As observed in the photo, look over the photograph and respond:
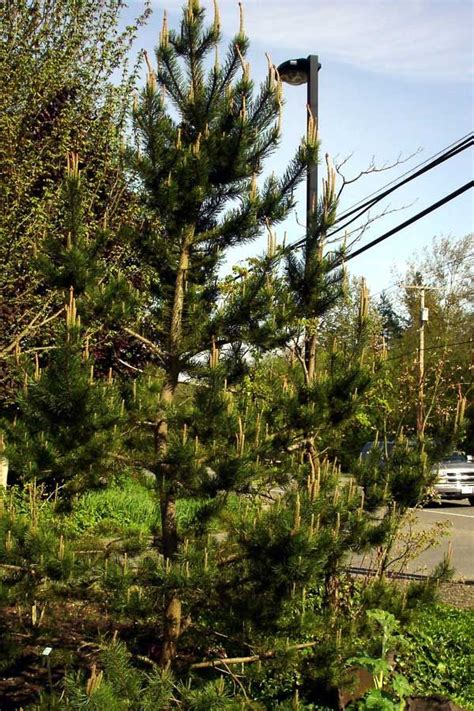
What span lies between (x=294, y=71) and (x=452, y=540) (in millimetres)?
9017

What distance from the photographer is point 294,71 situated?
7.72 metres

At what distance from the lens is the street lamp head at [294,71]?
766 centimetres

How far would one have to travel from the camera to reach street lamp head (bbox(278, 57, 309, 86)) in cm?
766

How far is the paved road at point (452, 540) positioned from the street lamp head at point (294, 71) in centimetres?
452

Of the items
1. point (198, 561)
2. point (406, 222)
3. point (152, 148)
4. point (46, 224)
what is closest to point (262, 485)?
point (198, 561)

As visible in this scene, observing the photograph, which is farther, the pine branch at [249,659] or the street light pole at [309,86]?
the street light pole at [309,86]

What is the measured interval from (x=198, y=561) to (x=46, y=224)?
531cm

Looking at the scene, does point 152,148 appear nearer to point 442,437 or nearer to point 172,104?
point 172,104

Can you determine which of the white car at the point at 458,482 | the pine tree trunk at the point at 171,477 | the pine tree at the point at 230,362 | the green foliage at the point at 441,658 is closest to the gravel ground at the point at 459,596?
the green foliage at the point at 441,658

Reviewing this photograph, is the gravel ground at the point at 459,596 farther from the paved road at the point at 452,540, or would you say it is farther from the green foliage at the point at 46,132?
the green foliage at the point at 46,132

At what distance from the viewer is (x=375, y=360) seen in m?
5.16

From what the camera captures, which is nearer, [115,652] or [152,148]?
[115,652]

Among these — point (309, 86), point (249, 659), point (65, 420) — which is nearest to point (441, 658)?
point (249, 659)

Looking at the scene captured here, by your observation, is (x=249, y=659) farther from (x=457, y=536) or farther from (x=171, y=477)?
(x=457, y=536)
